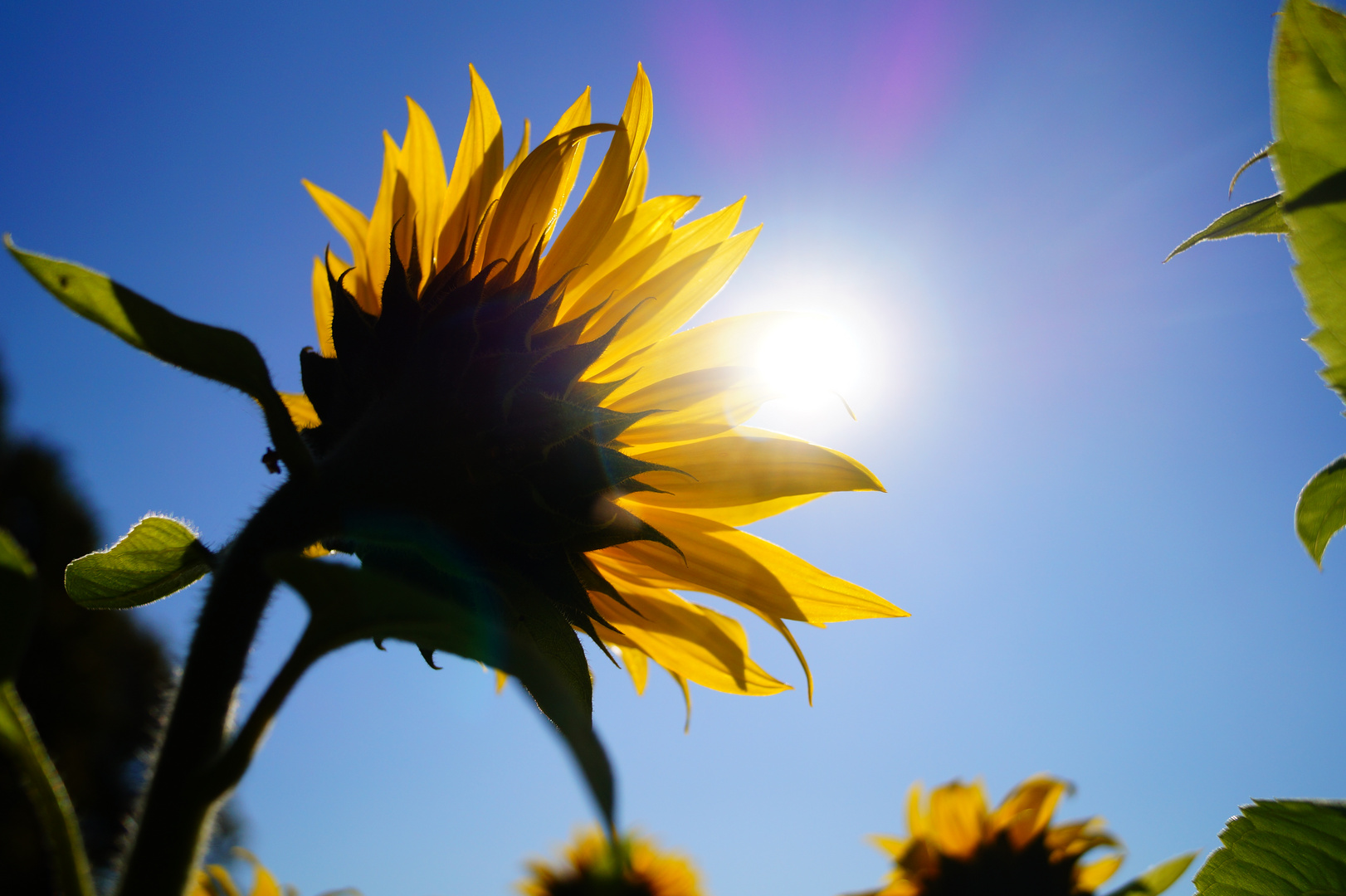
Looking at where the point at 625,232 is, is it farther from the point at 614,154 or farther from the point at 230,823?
the point at 230,823

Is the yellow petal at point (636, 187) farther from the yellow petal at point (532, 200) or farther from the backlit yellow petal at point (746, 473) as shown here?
the backlit yellow petal at point (746, 473)

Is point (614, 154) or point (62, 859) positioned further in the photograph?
point (614, 154)

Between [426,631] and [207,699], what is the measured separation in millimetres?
301

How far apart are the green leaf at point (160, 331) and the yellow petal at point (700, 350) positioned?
0.54 meters

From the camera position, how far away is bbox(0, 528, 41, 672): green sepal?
0.49m

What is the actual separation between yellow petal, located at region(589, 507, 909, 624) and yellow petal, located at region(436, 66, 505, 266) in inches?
20.2

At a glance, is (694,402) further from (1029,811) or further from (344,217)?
(1029,811)

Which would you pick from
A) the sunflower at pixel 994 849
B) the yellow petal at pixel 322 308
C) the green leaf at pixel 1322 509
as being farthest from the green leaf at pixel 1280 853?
the sunflower at pixel 994 849

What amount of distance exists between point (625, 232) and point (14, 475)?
1154 centimetres

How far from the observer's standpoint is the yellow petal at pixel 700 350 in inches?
46.4

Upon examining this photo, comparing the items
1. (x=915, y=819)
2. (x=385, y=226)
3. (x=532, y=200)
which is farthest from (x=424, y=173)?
(x=915, y=819)

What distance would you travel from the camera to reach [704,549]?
1.09 meters

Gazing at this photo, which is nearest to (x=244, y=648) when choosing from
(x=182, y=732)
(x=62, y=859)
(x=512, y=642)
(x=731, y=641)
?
(x=182, y=732)

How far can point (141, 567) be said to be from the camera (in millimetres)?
874
